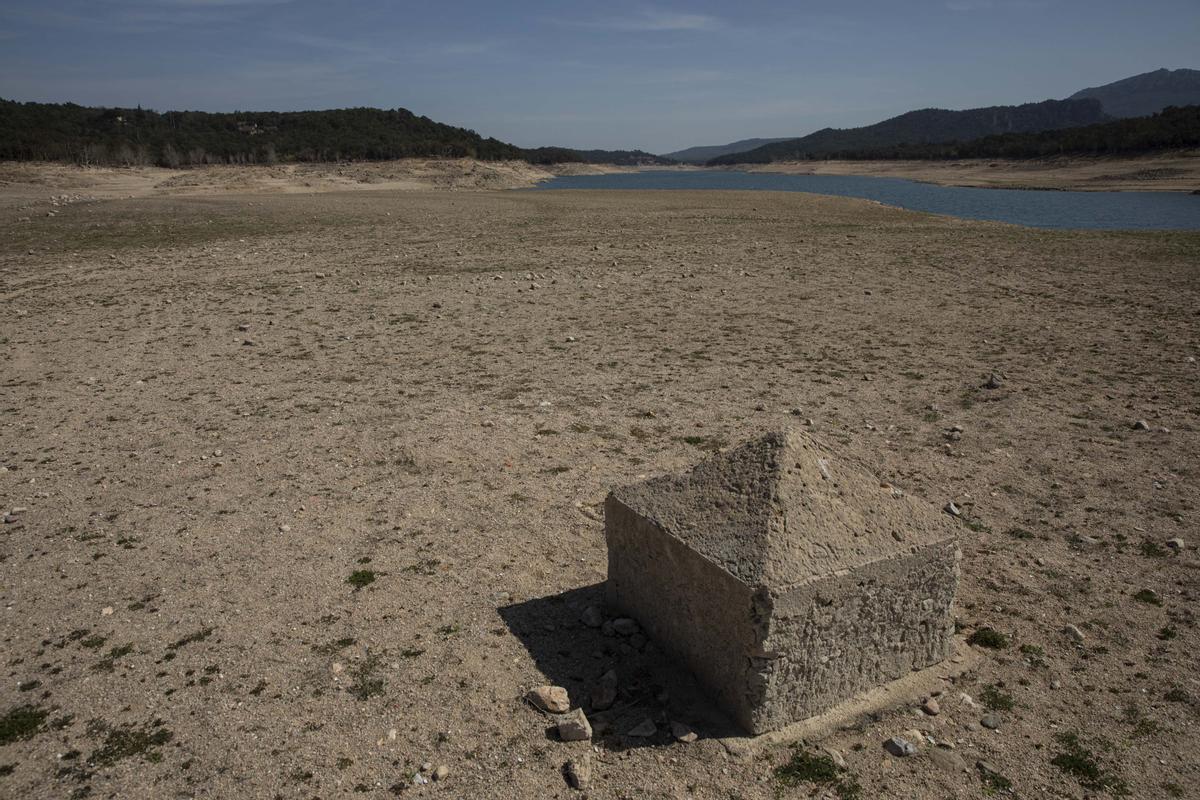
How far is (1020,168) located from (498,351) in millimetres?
81734

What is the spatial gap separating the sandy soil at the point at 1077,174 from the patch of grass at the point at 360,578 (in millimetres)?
62317

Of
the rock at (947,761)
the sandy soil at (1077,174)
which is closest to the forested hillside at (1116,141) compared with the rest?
the sandy soil at (1077,174)

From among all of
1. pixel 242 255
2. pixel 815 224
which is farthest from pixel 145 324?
pixel 815 224

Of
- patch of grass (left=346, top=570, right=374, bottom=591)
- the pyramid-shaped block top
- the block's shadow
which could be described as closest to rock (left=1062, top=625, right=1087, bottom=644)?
the pyramid-shaped block top

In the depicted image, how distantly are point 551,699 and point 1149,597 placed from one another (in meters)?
3.96

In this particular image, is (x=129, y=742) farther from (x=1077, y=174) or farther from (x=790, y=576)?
(x=1077, y=174)

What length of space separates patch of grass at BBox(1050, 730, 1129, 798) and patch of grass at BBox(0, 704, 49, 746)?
508 centimetres

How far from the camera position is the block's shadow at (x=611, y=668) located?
153 inches

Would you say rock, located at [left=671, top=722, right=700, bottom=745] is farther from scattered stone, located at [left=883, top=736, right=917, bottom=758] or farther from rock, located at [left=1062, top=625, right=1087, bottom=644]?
rock, located at [left=1062, top=625, right=1087, bottom=644]

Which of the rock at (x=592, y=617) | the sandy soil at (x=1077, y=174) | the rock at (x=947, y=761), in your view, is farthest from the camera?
the sandy soil at (x=1077, y=174)

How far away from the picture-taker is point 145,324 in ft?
40.5

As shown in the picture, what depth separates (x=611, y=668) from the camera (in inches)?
172

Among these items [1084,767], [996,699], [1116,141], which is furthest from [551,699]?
[1116,141]

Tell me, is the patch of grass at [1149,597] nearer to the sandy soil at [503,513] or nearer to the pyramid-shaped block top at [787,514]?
the sandy soil at [503,513]
